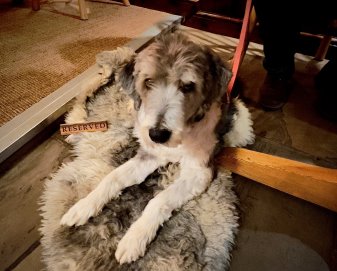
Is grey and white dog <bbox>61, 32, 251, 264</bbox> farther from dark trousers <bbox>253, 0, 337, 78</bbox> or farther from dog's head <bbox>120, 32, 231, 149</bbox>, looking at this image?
dark trousers <bbox>253, 0, 337, 78</bbox>

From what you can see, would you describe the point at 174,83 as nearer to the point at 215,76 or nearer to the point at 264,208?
the point at 215,76

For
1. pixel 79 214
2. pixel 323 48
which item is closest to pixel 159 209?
pixel 79 214

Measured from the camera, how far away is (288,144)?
88.1 inches

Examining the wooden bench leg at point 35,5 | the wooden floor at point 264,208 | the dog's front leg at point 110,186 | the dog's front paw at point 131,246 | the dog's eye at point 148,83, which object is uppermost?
the dog's eye at point 148,83

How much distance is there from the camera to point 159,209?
1.57m

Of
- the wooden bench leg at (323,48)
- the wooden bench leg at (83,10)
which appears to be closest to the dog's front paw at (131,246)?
the wooden bench leg at (323,48)

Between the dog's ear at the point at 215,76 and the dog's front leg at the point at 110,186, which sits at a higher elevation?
the dog's ear at the point at 215,76

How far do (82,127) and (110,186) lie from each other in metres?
0.67

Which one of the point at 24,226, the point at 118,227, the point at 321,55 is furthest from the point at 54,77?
the point at 321,55

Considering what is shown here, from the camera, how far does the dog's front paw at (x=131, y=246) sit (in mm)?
1443

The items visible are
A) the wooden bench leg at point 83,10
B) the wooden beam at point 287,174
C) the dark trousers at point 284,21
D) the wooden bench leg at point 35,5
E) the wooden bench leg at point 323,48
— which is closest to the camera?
the wooden beam at point 287,174

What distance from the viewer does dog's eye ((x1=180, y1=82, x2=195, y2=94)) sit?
144 cm

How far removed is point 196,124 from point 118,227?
2.26 ft

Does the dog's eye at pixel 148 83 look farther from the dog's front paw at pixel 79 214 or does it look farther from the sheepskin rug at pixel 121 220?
the dog's front paw at pixel 79 214
